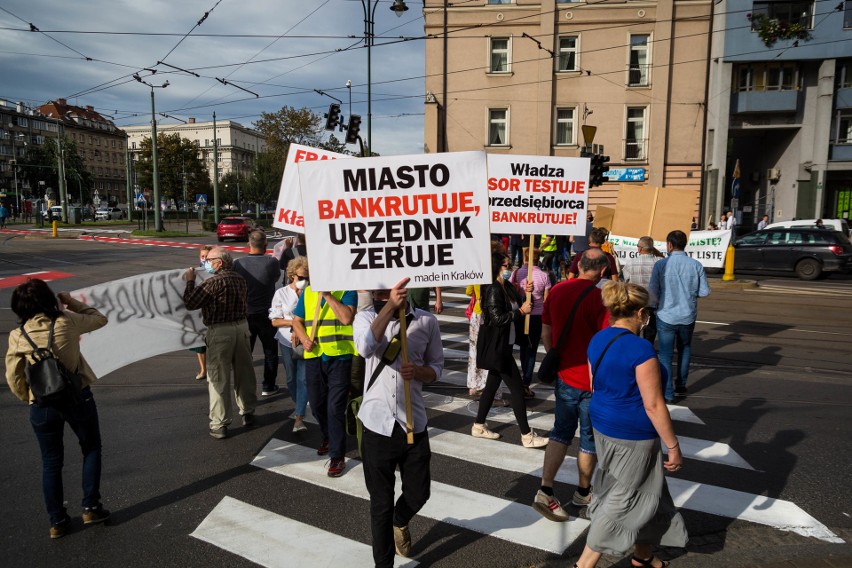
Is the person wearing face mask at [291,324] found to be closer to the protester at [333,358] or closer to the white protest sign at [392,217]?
the protester at [333,358]

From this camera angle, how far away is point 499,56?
2912 centimetres

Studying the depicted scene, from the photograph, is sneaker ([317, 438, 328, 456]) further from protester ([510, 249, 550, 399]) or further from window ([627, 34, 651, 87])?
A: window ([627, 34, 651, 87])

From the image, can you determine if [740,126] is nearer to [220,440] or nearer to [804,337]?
[804,337]

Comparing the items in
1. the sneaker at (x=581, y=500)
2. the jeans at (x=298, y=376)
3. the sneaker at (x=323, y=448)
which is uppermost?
the jeans at (x=298, y=376)

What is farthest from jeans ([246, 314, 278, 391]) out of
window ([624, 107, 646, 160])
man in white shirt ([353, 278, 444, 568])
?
window ([624, 107, 646, 160])

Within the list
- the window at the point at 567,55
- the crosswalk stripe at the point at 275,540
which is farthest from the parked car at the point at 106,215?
the crosswalk stripe at the point at 275,540

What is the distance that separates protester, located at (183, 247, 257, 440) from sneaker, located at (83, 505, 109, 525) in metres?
1.57

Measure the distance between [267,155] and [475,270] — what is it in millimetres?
58582

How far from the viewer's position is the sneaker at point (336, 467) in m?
4.93

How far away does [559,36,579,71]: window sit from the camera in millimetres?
28531

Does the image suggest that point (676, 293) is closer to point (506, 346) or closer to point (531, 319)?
point (531, 319)

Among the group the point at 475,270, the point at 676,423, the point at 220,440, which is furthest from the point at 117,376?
the point at 676,423

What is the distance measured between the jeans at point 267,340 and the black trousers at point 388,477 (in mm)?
3847

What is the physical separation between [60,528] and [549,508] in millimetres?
3280
